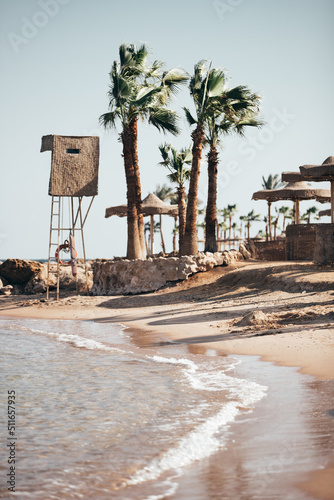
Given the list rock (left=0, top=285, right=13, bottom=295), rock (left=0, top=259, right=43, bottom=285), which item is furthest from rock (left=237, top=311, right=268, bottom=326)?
rock (left=0, top=259, right=43, bottom=285)

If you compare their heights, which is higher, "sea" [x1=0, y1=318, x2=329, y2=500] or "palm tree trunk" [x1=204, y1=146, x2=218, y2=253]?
"palm tree trunk" [x1=204, y1=146, x2=218, y2=253]

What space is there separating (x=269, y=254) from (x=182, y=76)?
7624 millimetres

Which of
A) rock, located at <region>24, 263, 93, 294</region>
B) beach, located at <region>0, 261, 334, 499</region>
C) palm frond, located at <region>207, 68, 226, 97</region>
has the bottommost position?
beach, located at <region>0, 261, 334, 499</region>

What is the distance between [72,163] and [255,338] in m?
10.9

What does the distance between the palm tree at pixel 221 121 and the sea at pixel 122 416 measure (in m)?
12.0

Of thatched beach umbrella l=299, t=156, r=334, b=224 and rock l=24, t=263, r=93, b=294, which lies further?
rock l=24, t=263, r=93, b=294

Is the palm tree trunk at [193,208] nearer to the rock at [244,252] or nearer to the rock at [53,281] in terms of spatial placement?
the rock at [244,252]

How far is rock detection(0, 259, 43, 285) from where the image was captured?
74.5 feet

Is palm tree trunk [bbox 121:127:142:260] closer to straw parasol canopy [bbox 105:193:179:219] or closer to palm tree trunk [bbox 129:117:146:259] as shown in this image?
palm tree trunk [bbox 129:117:146:259]

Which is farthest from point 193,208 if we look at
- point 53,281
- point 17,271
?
point 17,271

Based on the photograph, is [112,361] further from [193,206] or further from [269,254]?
[269,254]

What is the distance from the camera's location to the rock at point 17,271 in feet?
74.5

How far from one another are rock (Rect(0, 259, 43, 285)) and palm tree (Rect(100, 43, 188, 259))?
5453mm

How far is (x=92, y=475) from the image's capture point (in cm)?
358
